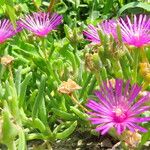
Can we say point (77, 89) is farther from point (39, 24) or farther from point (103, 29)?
point (39, 24)

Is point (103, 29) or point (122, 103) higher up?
point (103, 29)

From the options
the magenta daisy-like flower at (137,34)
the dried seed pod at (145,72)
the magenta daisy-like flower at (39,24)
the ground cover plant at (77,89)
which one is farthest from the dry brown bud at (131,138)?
the magenta daisy-like flower at (39,24)

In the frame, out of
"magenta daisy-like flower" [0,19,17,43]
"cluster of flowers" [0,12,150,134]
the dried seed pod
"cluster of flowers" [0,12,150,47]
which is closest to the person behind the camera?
"cluster of flowers" [0,12,150,134]

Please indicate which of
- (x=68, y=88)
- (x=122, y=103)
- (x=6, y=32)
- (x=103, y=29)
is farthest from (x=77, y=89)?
(x=6, y=32)

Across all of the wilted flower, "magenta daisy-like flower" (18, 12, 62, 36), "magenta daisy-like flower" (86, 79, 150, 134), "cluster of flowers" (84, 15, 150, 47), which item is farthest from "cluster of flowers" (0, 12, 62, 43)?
"magenta daisy-like flower" (86, 79, 150, 134)

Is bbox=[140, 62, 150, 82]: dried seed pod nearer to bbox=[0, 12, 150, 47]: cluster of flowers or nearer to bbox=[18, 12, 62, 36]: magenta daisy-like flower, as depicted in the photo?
bbox=[0, 12, 150, 47]: cluster of flowers

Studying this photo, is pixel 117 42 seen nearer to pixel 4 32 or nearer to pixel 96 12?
pixel 4 32

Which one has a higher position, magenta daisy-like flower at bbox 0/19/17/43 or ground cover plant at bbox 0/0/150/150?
magenta daisy-like flower at bbox 0/19/17/43
